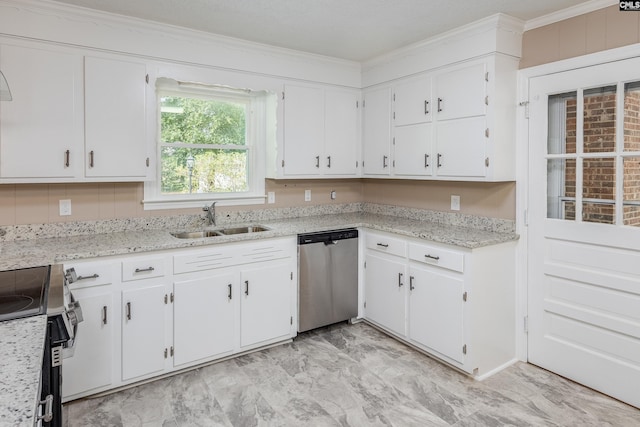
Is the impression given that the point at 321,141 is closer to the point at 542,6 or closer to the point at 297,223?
the point at 297,223

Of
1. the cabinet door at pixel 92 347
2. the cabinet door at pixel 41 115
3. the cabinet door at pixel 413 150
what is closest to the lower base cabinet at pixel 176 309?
the cabinet door at pixel 92 347

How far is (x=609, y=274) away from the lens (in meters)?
2.55

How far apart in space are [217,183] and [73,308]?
1.86 m

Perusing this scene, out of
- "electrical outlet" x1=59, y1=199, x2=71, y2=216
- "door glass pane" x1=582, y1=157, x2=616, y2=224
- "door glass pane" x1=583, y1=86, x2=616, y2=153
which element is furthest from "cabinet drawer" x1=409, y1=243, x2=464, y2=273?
"electrical outlet" x1=59, y1=199, x2=71, y2=216

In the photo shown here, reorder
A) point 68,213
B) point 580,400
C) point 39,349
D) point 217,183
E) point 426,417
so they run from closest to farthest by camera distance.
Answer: point 39,349
point 426,417
point 580,400
point 68,213
point 217,183

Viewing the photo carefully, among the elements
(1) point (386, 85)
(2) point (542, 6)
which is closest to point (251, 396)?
(1) point (386, 85)

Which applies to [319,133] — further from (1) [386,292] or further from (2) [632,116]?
(2) [632,116]

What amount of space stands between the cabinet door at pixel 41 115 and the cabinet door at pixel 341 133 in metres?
2.09

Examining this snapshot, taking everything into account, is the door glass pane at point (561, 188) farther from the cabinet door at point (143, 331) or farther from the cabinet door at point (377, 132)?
the cabinet door at point (143, 331)

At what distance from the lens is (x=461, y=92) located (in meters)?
3.09

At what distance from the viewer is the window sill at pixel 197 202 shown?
326 centimetres

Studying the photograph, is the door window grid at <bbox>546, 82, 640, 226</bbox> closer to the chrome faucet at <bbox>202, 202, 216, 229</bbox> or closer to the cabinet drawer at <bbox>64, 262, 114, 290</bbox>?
the chrome faucet at <bbox>202, 202, 216, 229</bbox>

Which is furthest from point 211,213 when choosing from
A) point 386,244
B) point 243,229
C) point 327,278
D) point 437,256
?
point 437,256

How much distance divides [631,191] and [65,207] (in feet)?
12.3
